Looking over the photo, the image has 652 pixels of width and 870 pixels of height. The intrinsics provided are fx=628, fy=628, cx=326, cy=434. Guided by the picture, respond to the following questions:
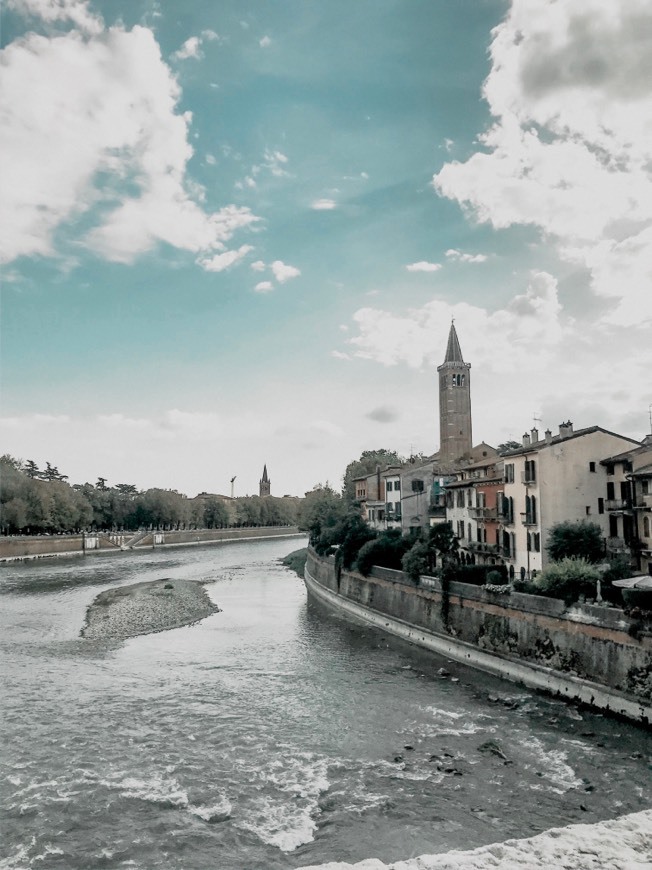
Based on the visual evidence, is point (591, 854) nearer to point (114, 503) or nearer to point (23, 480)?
point (23, 480)

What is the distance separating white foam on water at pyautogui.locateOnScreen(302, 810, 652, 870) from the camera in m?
12.5

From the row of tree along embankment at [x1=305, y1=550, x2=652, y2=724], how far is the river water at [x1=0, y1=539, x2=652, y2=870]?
1.03 m

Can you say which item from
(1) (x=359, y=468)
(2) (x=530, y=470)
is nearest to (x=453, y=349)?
(1) (x=359, y=468)

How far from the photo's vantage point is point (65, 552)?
97812 millimetres

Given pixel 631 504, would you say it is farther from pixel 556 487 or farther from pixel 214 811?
pixel 214 811

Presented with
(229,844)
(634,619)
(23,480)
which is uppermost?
(23,480)

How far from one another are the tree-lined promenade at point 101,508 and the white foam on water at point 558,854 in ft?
285

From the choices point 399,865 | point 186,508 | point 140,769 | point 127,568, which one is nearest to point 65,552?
point 127,568

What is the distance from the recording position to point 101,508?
403 ft

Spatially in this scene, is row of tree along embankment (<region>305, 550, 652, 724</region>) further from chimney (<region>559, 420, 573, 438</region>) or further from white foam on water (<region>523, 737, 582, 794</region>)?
chimney (<region>559, 420, 573, 438</region>)

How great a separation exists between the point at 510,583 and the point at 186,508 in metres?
118

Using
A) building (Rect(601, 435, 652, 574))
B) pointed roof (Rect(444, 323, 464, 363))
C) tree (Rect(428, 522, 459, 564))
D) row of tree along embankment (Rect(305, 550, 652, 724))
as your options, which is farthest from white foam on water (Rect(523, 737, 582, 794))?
pointed roof (Rect(444, 323, 464, 363))

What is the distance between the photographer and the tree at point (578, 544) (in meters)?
31.5

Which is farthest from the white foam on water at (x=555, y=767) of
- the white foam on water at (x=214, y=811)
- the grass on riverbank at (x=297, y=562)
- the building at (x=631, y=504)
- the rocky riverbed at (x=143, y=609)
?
the grass on riverbank at (x=297, y=562)
